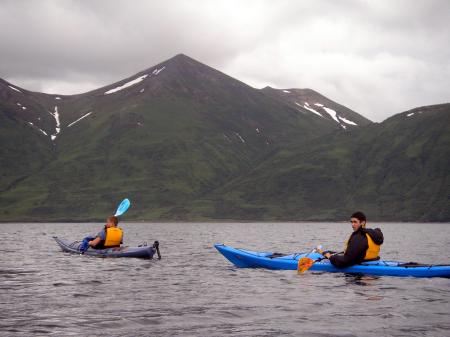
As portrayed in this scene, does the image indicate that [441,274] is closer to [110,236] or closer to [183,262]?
[183,262]

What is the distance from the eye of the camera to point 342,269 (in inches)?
1008

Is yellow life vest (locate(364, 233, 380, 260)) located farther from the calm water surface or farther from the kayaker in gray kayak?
the kayaker in gray kayak

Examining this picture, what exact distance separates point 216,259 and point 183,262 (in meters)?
3.33

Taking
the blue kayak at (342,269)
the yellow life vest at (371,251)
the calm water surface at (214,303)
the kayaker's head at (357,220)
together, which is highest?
the kayaker's head at (357,220)

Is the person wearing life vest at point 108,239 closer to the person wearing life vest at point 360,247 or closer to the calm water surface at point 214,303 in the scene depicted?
the calm water surface at point 214,303

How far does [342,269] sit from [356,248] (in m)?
1.28

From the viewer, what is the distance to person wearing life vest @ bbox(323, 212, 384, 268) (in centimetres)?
2472

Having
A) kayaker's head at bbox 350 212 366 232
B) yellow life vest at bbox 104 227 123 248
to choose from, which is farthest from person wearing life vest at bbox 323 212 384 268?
yellow life vest at bbox 104 227 123 248

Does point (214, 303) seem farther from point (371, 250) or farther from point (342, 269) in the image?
point (371, 250)

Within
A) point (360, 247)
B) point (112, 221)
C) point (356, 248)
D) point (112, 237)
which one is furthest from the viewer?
point (112, 237)

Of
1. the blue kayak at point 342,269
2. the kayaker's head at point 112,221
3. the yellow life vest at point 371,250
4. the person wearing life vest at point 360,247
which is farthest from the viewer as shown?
the kayaker's head at point 112,221

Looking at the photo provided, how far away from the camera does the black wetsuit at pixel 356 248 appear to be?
2477cm

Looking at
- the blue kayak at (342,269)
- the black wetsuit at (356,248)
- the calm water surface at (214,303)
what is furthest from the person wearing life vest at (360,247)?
the calm water surface at (214,303)

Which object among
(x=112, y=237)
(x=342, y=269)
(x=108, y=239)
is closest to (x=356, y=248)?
(x=342, y=269)
